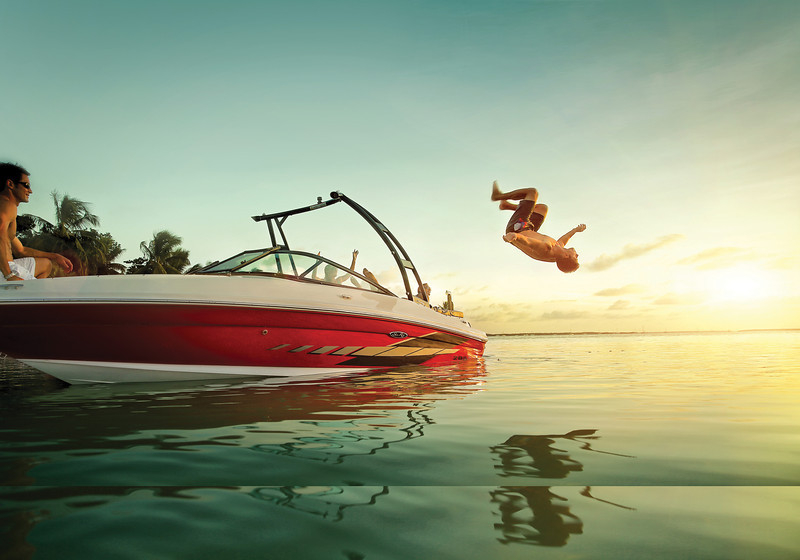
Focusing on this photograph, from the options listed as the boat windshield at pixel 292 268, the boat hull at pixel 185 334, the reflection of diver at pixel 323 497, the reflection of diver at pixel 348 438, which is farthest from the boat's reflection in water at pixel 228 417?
the boat windshield at pixel 292 268

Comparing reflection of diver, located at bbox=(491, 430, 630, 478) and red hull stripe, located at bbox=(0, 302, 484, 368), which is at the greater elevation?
red hull stripe, located at bbox=(0, 302, 484, 368)

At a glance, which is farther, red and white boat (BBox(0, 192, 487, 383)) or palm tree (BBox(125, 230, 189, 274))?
palm tree (BBox(125, 230, 189, 274))

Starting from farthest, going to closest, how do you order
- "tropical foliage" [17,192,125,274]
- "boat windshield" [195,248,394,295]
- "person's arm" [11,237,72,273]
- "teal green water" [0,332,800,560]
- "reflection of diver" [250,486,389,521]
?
1. "tropical foliage" [17,192,125,274]
2. "boat windshield" [195,248,394,295]
3. "person's arm" [11,237,72,273]
4. "reflection of diver" [250,486,389,521]
5. "teal green water" [0,332,800,560]

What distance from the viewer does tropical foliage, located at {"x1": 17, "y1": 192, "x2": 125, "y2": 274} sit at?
29.2m

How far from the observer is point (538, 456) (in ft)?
7.31

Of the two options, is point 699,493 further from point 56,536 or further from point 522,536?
point 56,536

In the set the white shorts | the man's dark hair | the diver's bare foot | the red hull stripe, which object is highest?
the diver's bare foot

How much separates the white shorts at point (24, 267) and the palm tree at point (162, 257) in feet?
104

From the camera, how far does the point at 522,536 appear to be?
1337 millimetres

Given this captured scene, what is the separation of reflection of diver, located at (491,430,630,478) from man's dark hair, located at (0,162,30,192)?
5626 mm

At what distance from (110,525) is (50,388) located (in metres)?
5.25

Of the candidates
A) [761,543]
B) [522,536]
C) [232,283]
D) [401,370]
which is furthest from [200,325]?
[761,543]

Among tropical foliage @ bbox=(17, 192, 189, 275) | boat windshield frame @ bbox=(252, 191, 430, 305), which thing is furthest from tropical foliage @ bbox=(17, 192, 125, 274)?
boat windshield frame @ bbox=(252, 191, 430, 305)

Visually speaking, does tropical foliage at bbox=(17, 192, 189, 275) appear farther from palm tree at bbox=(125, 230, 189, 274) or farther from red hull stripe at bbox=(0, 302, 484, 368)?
red hull stripe at bbox=(0, 302, 484, 368)
